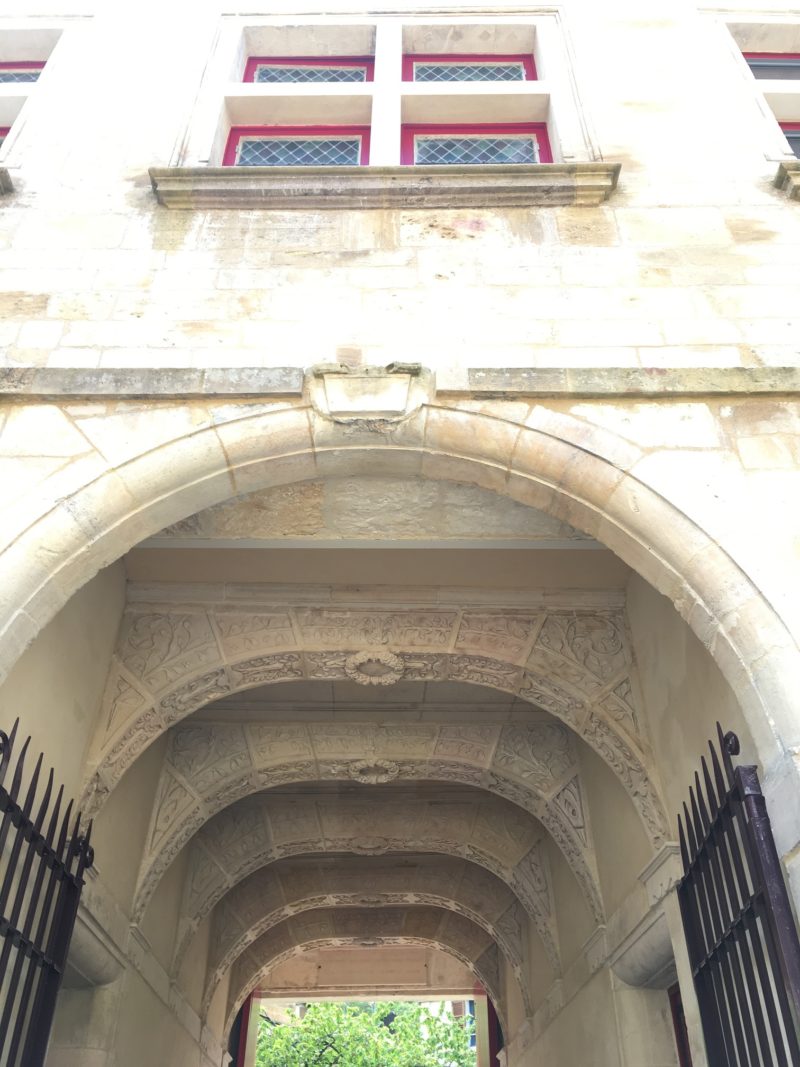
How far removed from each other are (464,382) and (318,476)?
2.09 feet

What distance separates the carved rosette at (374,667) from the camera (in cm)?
490

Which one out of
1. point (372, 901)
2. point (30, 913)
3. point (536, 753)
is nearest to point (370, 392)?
point (30, 913)

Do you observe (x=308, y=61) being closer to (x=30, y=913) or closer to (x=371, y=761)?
(x=371, y=761)

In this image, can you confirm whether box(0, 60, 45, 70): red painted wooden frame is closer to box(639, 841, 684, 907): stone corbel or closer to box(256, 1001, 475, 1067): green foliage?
box(639, 841, 684, 907): stone corbel

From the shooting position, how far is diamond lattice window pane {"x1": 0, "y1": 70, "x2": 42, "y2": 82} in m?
5.22

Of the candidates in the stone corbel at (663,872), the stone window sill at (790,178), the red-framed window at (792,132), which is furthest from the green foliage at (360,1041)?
the stone window sill at (790,178)

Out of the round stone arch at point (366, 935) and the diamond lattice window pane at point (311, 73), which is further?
the round stone arch at point (366, 935)

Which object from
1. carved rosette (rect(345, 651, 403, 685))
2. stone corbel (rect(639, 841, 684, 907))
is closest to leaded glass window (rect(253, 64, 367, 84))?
carved rosette (rect(345, 651, 403, 685))

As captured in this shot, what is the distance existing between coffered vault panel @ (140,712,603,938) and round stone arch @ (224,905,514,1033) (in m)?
4.15

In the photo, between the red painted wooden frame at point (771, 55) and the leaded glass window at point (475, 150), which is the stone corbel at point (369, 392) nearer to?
the leaded glass window at point (475, 150)

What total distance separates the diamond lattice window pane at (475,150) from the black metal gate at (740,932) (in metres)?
3.21

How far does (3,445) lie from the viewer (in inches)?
120

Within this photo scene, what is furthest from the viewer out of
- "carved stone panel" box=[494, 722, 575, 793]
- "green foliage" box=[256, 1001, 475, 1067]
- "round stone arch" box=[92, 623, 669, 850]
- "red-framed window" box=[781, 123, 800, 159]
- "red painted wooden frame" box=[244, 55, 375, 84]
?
"green foliage" box=[256, 1001, 475, 1067]

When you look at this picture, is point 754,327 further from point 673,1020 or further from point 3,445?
point 673,1020
